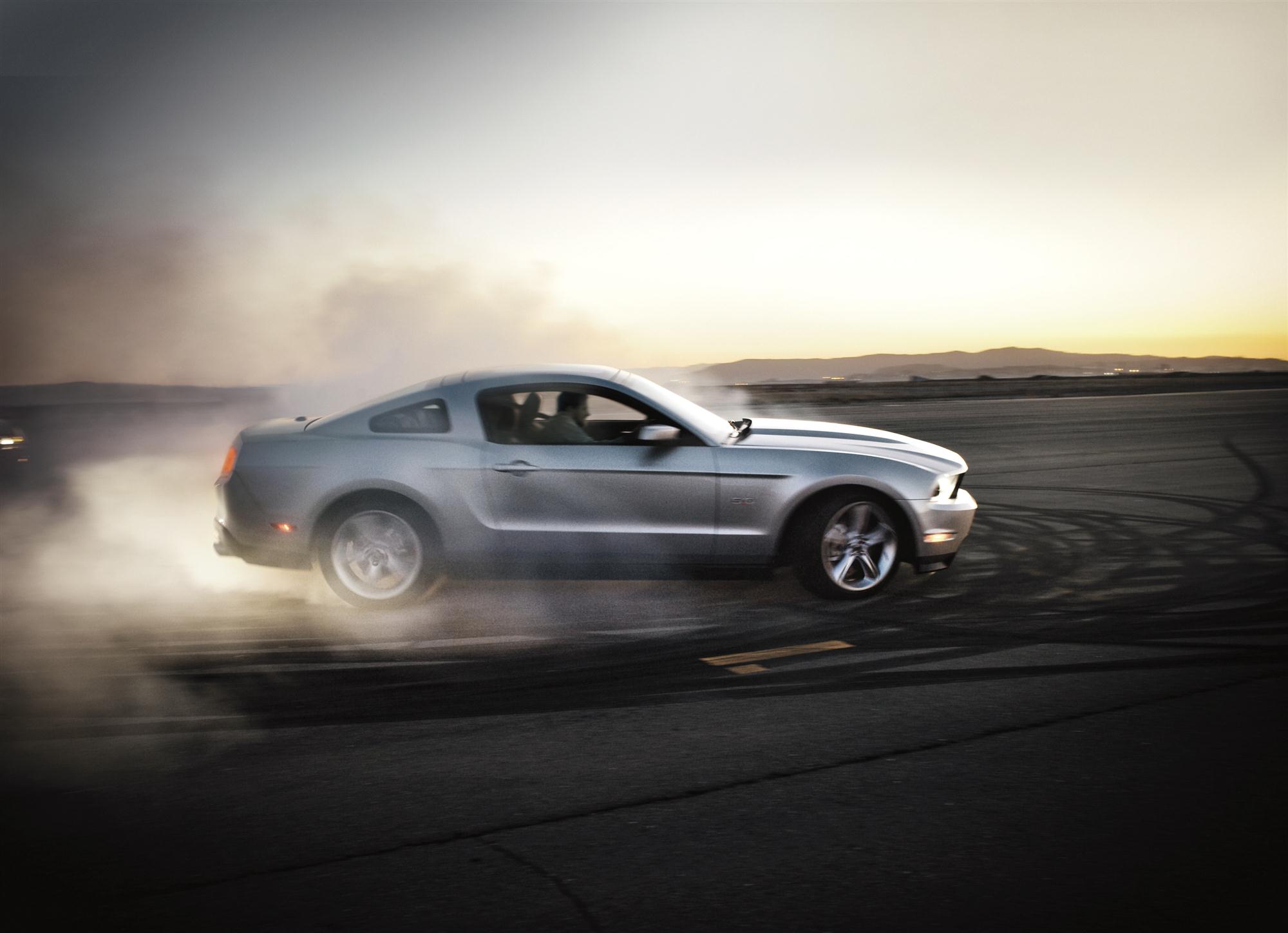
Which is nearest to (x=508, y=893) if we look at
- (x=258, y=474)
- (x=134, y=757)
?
(x=134, y=757)

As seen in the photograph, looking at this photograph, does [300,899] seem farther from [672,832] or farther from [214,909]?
[672,832]

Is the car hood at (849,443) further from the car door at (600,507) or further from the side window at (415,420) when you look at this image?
the side window at (415,420)

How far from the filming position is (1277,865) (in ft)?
11.0

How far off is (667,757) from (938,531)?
136 inches

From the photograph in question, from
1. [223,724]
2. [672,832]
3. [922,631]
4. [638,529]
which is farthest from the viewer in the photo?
[638,529]

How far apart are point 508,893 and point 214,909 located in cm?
78

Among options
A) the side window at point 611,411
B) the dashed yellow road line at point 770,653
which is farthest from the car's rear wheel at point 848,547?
the side window at point 611,411

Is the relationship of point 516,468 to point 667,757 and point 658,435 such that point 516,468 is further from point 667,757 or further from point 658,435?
point 667,757

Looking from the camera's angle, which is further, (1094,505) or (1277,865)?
(1094,505)

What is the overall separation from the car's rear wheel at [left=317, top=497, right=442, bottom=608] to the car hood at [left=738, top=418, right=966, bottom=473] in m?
2.03

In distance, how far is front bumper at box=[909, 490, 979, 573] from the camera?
23.5 feet

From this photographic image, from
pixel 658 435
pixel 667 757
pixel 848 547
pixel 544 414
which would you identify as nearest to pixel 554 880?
pixel 667 757

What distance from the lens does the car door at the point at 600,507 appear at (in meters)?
6.93

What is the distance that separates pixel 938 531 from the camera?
284 inches
